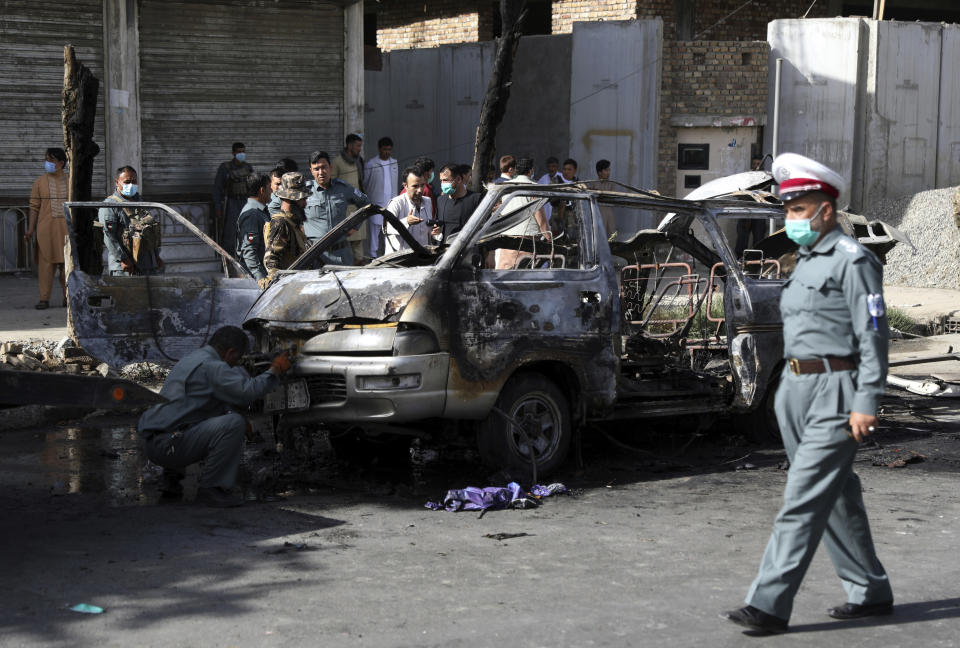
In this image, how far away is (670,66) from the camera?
21.0 metres

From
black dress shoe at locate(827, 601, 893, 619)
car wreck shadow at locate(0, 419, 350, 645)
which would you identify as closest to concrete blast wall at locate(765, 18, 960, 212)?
car wreck shadow at locate(0, 419, 350, 645)

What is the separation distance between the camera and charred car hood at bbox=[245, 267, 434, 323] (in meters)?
7.36

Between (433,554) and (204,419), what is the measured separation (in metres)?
2.02

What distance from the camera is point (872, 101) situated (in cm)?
2147

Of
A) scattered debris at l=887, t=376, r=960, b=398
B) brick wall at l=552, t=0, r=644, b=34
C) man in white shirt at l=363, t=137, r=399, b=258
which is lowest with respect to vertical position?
scattered debris at l=887, t=376, r=960, b=398

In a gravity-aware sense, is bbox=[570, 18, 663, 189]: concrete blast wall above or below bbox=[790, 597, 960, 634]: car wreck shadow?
above

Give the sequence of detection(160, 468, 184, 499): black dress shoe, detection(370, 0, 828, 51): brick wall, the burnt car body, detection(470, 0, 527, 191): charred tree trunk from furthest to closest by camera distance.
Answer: detection(370, 0, 828, 51): brick wall
detection(470, 0, 527, 191): charred tree trunk
detection(160, 468, 184, 499): black dress shoe
the burnt car body

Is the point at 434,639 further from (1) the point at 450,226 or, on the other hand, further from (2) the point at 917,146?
(2) the point at 917,146

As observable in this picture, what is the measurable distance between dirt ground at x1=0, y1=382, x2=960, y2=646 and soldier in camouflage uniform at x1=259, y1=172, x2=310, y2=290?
180 centimetres

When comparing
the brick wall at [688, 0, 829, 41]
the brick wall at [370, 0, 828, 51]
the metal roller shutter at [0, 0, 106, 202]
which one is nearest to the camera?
the metal roller shutter at [0, 0, 106, 202]

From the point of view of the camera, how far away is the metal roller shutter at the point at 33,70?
16.1m

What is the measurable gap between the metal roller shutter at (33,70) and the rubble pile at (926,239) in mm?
12073

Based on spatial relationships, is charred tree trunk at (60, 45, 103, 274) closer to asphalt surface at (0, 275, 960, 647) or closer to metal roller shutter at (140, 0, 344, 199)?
asphalt surface at (0, 275, 960, 647)

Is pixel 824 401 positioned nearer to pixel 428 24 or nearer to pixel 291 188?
pixel 291 188
